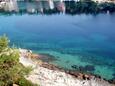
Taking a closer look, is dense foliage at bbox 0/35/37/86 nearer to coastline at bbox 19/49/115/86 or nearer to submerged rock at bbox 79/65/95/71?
coastline at bbox 19/49/115/86

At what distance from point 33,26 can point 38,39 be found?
42.9 feet

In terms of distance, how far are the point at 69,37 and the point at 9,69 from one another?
1418 inches

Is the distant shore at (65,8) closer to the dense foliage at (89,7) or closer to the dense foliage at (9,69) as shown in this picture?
the dense foliage at (89,7)

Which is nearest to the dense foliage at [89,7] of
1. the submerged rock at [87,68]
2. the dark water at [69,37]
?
the dark water at [69,37]

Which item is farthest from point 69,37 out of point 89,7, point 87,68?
point 89,7

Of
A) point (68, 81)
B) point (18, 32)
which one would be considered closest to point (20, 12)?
point (18, 32)

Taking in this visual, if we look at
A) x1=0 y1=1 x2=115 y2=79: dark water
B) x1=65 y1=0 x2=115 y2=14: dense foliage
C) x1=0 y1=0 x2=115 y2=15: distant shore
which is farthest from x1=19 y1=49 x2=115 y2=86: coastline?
x1=65 y1=0 x2=115 y2=14: dense foliage

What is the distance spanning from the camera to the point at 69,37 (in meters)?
71.1

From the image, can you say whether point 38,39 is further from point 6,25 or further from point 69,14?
point 69,14

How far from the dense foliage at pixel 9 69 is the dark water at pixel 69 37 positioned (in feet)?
46.5

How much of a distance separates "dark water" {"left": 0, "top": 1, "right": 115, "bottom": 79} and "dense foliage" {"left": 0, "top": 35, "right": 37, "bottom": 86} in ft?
46.5

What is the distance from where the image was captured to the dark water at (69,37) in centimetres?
5469

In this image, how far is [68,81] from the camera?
44844 mm

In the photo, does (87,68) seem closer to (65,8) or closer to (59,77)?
(59,77)
